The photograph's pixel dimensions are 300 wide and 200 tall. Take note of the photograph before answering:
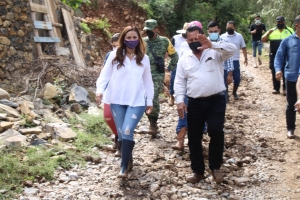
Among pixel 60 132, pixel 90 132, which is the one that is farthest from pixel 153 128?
pixel 60 132

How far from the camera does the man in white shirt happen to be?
439cm

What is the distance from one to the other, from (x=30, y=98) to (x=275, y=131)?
15.1ft

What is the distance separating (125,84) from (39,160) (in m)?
1.51

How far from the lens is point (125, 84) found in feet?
14.8

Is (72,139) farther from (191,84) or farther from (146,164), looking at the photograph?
(191,84)

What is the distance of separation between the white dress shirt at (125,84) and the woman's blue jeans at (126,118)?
0.06 m

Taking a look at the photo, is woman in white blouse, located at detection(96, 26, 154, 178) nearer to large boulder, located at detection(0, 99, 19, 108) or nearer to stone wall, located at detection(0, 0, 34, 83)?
large boulder, located at detection(0, 99, 19, 108)

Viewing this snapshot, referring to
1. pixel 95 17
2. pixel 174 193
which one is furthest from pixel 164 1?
pixel 174 193

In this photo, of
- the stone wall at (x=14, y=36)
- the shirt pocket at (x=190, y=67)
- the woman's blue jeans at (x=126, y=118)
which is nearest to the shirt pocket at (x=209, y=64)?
the shirt pocket at (x=190, y=67)

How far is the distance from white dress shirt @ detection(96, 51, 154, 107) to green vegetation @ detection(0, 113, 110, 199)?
3.73ft

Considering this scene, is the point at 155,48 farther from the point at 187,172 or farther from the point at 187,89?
the point at 187,172

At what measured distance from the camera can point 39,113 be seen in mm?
6719

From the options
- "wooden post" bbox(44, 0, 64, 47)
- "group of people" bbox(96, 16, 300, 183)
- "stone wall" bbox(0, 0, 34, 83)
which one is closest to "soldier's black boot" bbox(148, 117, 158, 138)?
"group of people" bbox(96, 16, 300, 183)

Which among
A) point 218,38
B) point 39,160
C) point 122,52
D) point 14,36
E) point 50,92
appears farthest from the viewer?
point 14,36
